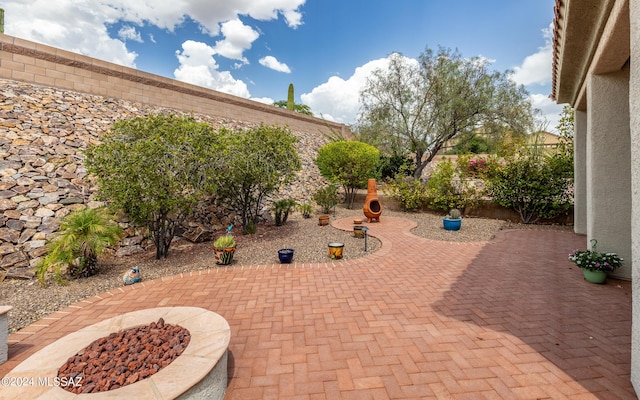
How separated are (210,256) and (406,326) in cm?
506

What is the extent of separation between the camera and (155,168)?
5.91m

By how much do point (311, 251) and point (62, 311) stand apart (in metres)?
4.78

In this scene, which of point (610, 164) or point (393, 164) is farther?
point (393, 164)

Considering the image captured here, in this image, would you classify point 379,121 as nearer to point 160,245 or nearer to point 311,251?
point 311,251

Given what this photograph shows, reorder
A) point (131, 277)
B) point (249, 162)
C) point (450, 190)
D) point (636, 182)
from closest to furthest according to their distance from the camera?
1. point (636, 182)
2. point (131, 277)
3. point (249, 162)
4. point (450, 190)

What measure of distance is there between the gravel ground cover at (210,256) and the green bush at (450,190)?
0.94 m

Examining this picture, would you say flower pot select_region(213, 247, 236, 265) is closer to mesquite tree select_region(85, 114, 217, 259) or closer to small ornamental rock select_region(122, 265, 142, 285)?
mesquite tree select_region(85, 114, 217, 259)

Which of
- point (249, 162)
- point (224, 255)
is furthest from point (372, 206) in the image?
point (224, 255)

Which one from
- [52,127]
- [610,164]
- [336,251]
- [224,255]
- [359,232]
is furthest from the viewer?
[359,232]

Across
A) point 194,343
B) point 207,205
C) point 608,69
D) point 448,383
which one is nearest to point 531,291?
point 448,383

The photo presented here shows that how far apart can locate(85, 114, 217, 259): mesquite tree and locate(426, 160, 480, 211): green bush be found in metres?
9.77

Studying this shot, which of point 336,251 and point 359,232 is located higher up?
point 359,232

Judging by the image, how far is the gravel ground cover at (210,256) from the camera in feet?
14.8

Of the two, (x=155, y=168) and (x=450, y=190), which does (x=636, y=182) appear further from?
(x=450, y=190)
